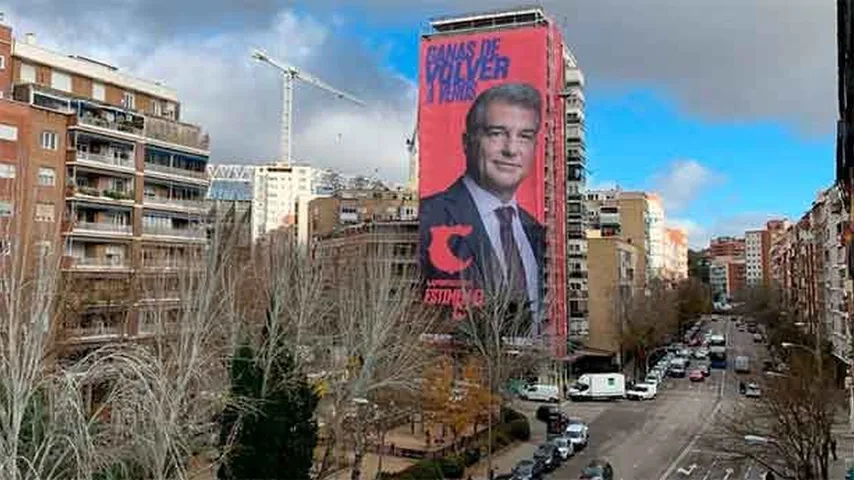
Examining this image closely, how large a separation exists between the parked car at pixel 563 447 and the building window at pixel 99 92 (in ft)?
121

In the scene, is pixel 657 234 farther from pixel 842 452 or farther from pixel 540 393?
pixel 842 452

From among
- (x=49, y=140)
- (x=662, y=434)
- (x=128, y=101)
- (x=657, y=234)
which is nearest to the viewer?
(x=49, y=140)

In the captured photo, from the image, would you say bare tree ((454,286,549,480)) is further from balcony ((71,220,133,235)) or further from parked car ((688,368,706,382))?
balcony ((71,220,133,235))

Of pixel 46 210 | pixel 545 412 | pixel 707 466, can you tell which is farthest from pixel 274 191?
pixel 707 466

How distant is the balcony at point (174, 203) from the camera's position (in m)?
55.5

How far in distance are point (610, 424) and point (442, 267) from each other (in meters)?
24.0

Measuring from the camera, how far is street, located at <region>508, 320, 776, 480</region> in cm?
4303

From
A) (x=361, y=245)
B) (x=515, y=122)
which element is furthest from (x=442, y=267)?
(x=515, y=122)

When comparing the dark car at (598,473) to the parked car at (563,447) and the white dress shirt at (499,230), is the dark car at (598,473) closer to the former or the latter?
the parked car at (563,447)

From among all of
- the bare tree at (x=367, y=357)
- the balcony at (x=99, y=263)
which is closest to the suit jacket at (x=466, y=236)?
the bare tree at (x=367, y=357)

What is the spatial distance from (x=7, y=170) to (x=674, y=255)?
156548 mm

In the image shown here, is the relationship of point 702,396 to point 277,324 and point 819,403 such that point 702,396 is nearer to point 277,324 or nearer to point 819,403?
point 819,403

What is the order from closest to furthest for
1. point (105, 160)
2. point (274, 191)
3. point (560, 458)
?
point (560, 458)
point (105, 160)
point (274, 191)

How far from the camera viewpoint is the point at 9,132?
149 ft
